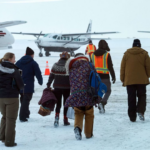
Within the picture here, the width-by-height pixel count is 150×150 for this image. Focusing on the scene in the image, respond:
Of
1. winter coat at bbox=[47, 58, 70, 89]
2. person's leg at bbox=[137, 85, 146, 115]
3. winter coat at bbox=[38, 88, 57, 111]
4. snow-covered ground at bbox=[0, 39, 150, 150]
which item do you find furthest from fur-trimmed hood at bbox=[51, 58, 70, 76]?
person's leg at bbox=[137, 85, 146, 115]

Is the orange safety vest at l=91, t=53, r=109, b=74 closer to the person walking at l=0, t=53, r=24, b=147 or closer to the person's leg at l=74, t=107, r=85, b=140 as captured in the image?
the person's leg at l=74, t=107, r=85, b=140

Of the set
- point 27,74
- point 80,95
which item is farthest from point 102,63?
point 80,95

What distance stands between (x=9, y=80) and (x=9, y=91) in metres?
0.18

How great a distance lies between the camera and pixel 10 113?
6.14 metres

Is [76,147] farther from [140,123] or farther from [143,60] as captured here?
[143,60]

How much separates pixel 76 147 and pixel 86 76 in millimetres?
1235

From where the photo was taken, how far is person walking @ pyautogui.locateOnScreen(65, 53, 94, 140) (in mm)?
6484

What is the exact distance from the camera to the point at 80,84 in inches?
257

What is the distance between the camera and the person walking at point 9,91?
609 cm

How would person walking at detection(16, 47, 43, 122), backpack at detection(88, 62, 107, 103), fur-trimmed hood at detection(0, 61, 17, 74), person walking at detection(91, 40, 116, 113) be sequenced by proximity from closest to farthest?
fur-trimmed hood at detection(0, 61, 17, 74)
backpack at detection(88, 62, 107, 103)
person walking at detection(16, 47, 43, 122)
person walking at detection(91, 40, 116, 113)

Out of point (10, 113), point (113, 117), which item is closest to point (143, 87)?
point (113, 117)

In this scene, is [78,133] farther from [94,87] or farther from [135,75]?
[135,75]

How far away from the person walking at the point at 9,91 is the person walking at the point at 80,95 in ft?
3.05

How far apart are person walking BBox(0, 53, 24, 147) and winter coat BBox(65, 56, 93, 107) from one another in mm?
930
